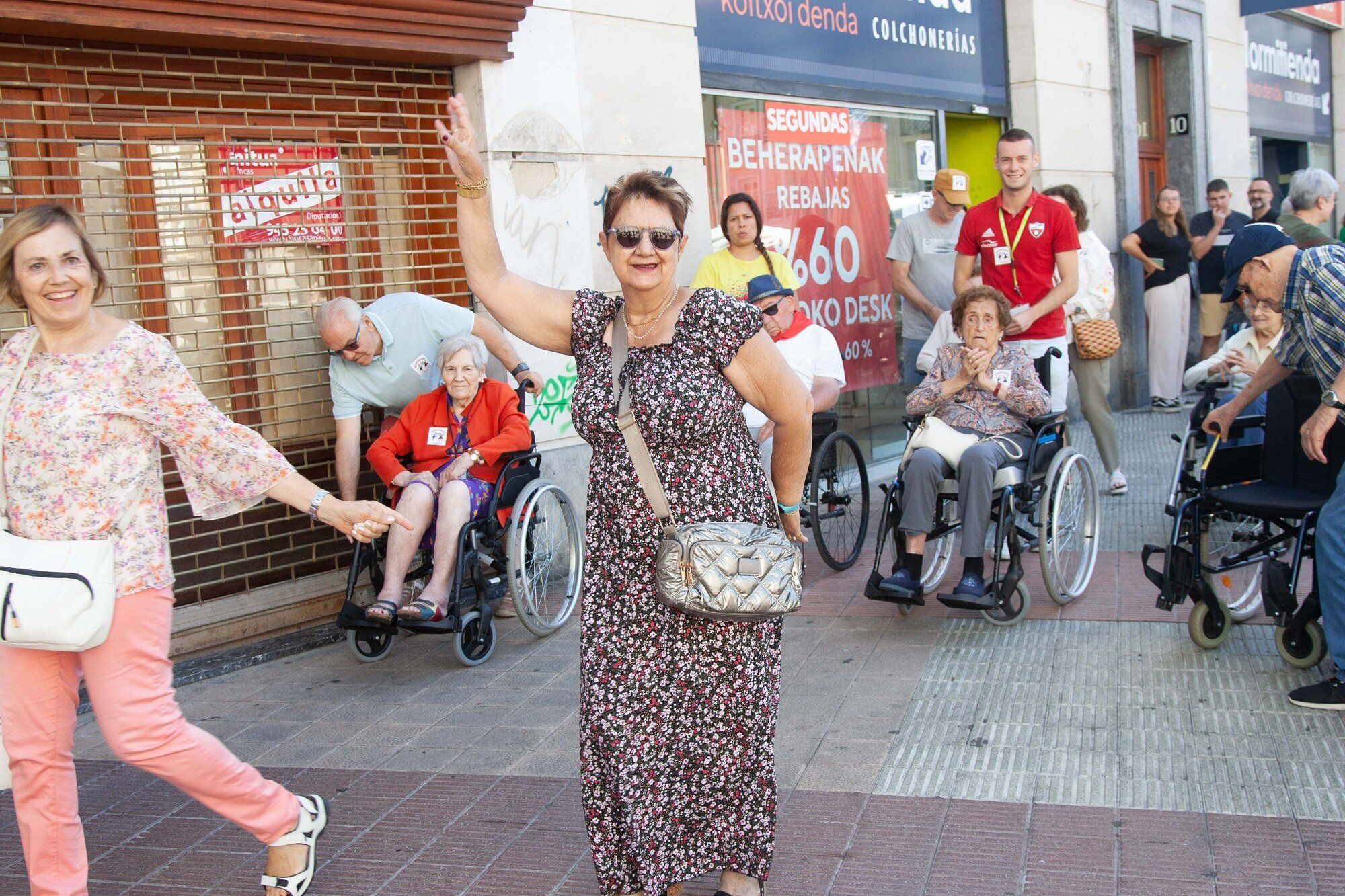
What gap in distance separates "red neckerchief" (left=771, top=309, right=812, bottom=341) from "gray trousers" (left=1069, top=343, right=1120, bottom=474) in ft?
7.80

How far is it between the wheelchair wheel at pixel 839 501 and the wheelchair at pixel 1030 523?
2.22 feet

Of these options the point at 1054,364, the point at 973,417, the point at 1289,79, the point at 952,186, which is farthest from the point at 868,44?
the point at 1289,79

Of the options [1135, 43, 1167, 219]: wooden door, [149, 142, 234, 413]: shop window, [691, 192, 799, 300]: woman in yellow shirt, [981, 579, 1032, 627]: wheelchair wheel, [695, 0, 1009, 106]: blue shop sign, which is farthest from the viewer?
[1135, 43, 1167, 219]: wooden door

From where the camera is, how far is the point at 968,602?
5.35 m

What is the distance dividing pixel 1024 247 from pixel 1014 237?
79 mm

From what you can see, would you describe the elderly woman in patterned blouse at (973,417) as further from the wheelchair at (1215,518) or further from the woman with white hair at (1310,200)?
the woman with white hair at (1310,200)

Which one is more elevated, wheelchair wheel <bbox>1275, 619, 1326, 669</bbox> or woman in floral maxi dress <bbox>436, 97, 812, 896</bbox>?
woman in floral maxi dress <bbox>436, 97, 812, 896</bbox>

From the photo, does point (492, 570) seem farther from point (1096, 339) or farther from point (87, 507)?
point (1096, 339)

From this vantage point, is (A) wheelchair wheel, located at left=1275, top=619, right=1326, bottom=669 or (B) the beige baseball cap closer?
(A) wheelchair wheel, located at left=1275, top=619, right=1326, bottom=669

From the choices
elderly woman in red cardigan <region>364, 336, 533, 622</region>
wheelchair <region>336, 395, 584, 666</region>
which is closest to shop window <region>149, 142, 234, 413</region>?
elderly woman in red cardigan <region>364, 336, 533, 622</region>

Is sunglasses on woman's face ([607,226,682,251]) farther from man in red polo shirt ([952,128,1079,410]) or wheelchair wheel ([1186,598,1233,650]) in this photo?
A: man in red polo shirt ([952,128,1079,410])

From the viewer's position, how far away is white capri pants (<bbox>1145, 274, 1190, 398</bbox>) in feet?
39.2

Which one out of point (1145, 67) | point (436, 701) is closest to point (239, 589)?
point (436, 701)

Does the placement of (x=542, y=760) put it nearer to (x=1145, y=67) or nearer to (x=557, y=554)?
(x=557, y=554)
